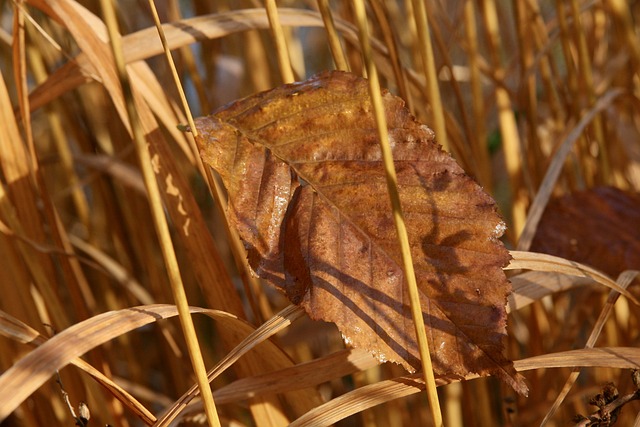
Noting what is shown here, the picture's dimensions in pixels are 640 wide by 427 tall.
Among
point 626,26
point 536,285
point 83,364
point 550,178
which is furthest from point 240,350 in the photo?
point 626,26

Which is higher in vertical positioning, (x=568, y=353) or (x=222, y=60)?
(x=222, y=60)

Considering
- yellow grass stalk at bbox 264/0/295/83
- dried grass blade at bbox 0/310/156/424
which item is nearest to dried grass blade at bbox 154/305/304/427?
dried grass blade at bbox 0/310/156/424

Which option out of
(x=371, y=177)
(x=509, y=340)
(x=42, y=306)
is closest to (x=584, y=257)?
(x=509, y=340)

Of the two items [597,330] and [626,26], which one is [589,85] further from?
[597,330]

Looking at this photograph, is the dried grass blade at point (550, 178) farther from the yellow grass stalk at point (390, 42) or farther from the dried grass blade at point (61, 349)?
the dried grass blade at point (61, 349)

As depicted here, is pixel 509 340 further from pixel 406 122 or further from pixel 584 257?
pixel 406 122

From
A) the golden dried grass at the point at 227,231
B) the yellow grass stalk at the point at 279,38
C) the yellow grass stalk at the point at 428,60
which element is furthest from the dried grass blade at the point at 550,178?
the yellow grass stalk at the point at 279,38

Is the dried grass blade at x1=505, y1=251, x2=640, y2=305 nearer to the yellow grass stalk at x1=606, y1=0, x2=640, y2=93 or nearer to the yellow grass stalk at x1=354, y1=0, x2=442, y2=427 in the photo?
the yellow grass stalk at x1=354, y1=0, x2=442, y2=427
